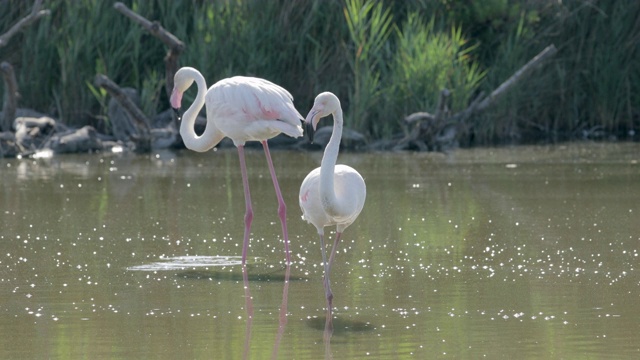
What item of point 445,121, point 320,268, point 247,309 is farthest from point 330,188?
point 445,121

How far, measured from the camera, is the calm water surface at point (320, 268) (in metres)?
5.81

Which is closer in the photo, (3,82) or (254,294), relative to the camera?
(254,294)

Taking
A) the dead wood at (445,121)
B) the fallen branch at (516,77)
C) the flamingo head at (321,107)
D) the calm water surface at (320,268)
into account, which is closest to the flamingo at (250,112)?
the calm water surface at (320,268)

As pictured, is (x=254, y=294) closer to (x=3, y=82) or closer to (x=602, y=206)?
(x=602, y=206)

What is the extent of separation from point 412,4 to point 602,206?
6.97 meters

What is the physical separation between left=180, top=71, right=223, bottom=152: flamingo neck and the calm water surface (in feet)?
2.23

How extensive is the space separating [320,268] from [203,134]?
160 centimetres

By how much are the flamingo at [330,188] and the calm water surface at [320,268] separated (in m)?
0.45

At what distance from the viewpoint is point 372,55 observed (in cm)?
1553

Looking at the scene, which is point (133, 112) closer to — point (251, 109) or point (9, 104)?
point (9, 104)

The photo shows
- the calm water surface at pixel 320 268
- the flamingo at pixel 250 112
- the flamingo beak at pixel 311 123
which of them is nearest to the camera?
the calm water surface at pixel 320 268

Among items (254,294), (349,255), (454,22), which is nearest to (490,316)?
(254,294)

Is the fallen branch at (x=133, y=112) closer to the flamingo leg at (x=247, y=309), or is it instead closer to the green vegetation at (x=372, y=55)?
the green vegetation at (x=372, y=55)

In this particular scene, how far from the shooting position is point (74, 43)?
15797 mm
